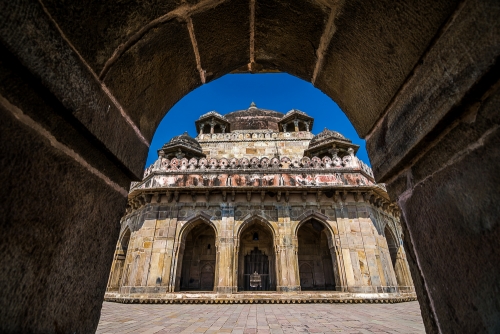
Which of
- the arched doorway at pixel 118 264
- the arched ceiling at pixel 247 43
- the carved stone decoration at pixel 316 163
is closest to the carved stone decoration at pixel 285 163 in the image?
the carved stone decoration at pixel 316 163

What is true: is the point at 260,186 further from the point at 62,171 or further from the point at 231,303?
the point at 62,171

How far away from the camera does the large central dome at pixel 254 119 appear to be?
2369cm

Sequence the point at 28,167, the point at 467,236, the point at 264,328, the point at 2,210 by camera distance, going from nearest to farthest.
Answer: the point at 2,210 → the point at 28,167 → the point at 467,236 → the point at 264,328

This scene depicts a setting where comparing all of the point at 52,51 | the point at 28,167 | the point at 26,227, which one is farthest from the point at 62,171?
the point at 52,51

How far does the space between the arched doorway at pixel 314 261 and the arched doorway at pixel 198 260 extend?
445cm

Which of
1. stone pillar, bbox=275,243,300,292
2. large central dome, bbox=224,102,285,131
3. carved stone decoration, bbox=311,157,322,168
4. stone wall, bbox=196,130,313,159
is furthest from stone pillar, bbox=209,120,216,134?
stone pillar, bbox=275,243,300,292

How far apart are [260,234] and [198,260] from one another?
11.1 ft

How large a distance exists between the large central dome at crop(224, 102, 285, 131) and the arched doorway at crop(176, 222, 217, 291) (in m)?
13.1

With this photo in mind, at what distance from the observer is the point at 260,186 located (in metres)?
10.4

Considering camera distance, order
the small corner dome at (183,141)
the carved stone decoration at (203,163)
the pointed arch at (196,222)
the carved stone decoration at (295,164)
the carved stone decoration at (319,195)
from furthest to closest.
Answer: the small corner dome at (183,141)
the carved stone decoration at (203,163)
the carved stone decoration at (295,164)
the carved stone decoration at (319,195)
the pointed arch at (196,222)

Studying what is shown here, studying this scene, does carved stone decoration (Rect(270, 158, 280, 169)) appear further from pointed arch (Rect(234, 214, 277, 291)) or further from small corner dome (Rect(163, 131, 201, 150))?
small corner dome (Rect(163, 131, 201, 150))

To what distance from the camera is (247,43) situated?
2070 millimetres

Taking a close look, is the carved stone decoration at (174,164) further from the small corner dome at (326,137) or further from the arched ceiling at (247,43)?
the arched ceiling at (247,43)

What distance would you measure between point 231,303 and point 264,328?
4.81 meters
